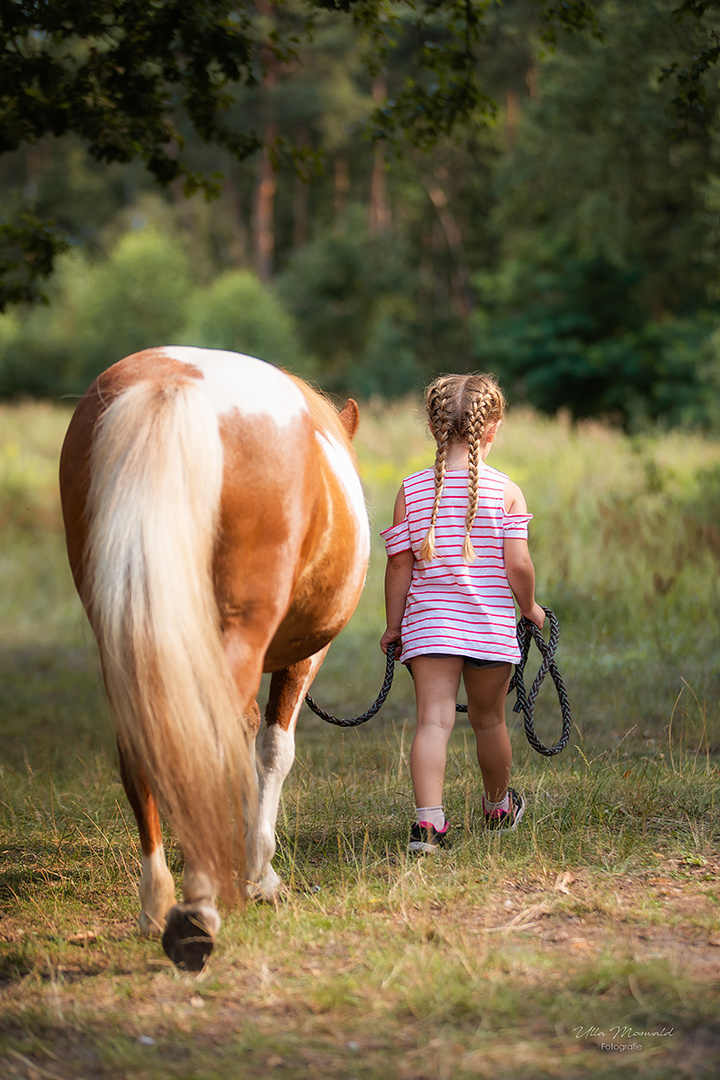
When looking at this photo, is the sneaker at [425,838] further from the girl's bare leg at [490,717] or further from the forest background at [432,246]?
the forest background at [432,246]

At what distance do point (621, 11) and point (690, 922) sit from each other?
1712 cm

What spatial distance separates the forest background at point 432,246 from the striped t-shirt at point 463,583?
13327mm

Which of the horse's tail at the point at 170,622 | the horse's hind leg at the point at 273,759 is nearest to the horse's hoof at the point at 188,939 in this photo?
the horse's tail at the point at 170,622

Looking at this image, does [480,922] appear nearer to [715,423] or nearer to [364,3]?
[364,3]

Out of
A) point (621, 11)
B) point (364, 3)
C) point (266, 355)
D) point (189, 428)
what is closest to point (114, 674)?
point (189, 428)

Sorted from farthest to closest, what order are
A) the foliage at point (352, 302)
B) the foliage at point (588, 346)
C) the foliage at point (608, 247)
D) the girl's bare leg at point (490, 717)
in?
the foliage at point (352, 302) → the foliage at point (588, 346) → the foliage at point (608, 247) → the girl's bare leg at point (490, 717)

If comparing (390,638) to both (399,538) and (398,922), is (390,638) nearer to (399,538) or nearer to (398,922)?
(399,538)

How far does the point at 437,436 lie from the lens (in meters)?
3.45

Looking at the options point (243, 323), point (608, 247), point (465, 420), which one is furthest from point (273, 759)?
point (243, 323)

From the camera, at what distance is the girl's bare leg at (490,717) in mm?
3379

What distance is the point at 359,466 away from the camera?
382 centimetres

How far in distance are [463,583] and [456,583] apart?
0.03 meters

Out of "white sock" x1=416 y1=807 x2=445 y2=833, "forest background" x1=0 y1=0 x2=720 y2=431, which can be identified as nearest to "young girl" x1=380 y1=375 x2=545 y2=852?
"white sock" x1=416 y1=807 x2=445 y2=833

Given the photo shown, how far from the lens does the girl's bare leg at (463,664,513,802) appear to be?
3379 mm
